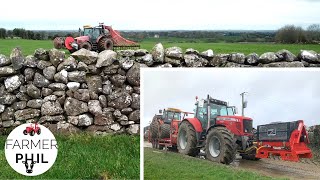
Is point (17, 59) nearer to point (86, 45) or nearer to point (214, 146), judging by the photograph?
point (86, 45)

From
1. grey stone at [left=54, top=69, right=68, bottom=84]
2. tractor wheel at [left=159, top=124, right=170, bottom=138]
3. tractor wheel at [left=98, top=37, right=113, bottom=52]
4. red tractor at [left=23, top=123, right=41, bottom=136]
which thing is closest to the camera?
tractor wheel at [left=159, top=124, right=170, bottom=138]

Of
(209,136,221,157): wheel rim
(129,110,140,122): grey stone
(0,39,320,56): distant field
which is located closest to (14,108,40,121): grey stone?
(0,39,320,56): distant field

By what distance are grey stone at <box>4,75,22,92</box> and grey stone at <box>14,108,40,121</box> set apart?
0.42 m

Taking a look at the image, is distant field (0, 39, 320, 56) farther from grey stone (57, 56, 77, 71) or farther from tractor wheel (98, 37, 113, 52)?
grey stone (57, 56, 77, 71)

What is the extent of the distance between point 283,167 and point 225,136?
0.77m

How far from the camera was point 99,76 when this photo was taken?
1037 cm

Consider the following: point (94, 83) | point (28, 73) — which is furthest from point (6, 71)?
point (94, 83)

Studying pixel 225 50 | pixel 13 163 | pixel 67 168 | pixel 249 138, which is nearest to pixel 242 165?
pixel 249 138

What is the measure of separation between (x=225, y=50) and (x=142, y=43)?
60.5 inches

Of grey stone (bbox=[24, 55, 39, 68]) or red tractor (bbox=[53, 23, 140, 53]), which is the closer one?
grey stone (bbox=[24, 55, 39, 68])

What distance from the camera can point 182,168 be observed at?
738 cm

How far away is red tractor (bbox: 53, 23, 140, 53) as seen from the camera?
36.5ft

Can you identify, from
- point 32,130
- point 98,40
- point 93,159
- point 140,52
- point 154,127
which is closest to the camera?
point 154,127

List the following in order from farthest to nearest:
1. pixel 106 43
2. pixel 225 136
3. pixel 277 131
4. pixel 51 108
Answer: pixel 106 43, pixel 51 108, pixel 225 136, pixel 277 131
